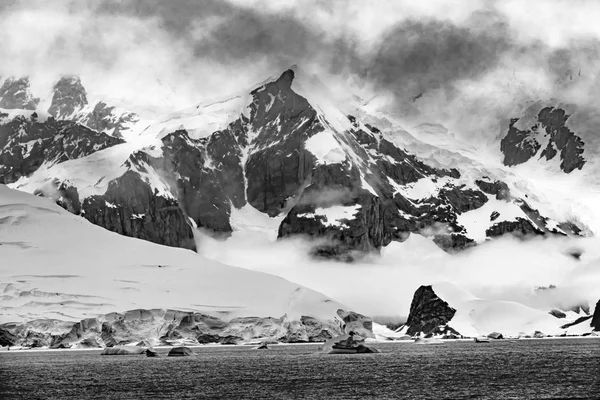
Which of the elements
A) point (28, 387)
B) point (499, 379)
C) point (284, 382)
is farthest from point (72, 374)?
point (499, 379)

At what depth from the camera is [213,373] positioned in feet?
579

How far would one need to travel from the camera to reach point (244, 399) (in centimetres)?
13462

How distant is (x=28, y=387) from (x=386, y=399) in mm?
46703

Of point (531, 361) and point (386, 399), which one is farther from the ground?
point (531, 361)

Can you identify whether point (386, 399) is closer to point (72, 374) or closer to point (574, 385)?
point (574, 385)

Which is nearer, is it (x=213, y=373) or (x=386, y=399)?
(x=386, y=399)

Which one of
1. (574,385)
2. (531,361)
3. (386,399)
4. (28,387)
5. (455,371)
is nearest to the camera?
(386,399)

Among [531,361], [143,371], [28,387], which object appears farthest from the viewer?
[531,361]

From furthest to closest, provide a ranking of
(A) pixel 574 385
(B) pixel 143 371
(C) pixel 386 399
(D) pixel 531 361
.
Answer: (D) pixel 531 361 → (B) pixel 143 371 → (A) pixel 574 385 → (C) pixel 386 399

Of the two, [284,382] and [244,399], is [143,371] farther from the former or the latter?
[244,399]

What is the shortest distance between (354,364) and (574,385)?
60167 millimetres

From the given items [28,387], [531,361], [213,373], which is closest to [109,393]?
[28,387]

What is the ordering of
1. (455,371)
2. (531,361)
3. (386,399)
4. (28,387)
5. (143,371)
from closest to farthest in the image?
(386,399) < (28,387) < (455,371) < (143,371) < (531,361)

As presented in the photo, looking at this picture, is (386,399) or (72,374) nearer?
(386,399)
